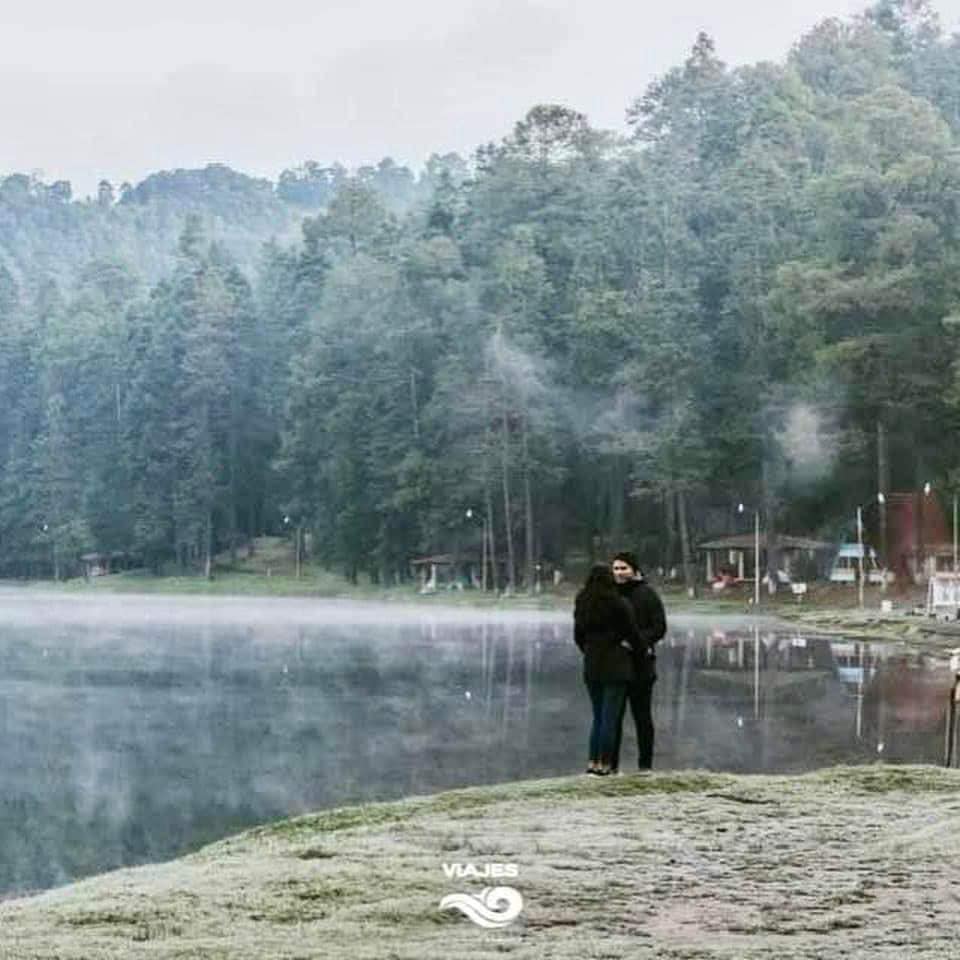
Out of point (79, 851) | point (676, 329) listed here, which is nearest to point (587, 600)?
point (79, 851)

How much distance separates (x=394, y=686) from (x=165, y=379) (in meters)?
65.2

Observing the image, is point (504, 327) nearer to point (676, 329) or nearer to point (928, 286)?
point (676, 329)

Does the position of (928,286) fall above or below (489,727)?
above

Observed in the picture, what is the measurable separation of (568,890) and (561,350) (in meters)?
60.0

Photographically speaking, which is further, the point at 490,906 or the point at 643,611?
the point at 643,611

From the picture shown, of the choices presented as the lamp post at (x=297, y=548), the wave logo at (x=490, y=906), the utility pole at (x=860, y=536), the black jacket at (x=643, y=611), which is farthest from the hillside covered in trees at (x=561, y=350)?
the wave logo at (x=490, y=906)

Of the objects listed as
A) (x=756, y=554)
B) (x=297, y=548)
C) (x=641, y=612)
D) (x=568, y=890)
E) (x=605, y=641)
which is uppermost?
(x=297, y=548)

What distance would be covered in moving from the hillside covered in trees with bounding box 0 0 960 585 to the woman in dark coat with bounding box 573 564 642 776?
134ft

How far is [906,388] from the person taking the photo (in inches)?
2085

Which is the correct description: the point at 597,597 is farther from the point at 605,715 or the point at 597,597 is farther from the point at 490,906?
the point at 490,906

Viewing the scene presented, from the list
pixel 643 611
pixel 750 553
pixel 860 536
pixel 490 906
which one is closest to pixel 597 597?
pixel 643 611

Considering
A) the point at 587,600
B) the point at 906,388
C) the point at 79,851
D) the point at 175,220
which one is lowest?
the point at 79,851

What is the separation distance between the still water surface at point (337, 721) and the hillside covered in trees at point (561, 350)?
19.7 m

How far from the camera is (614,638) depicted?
10.5m
